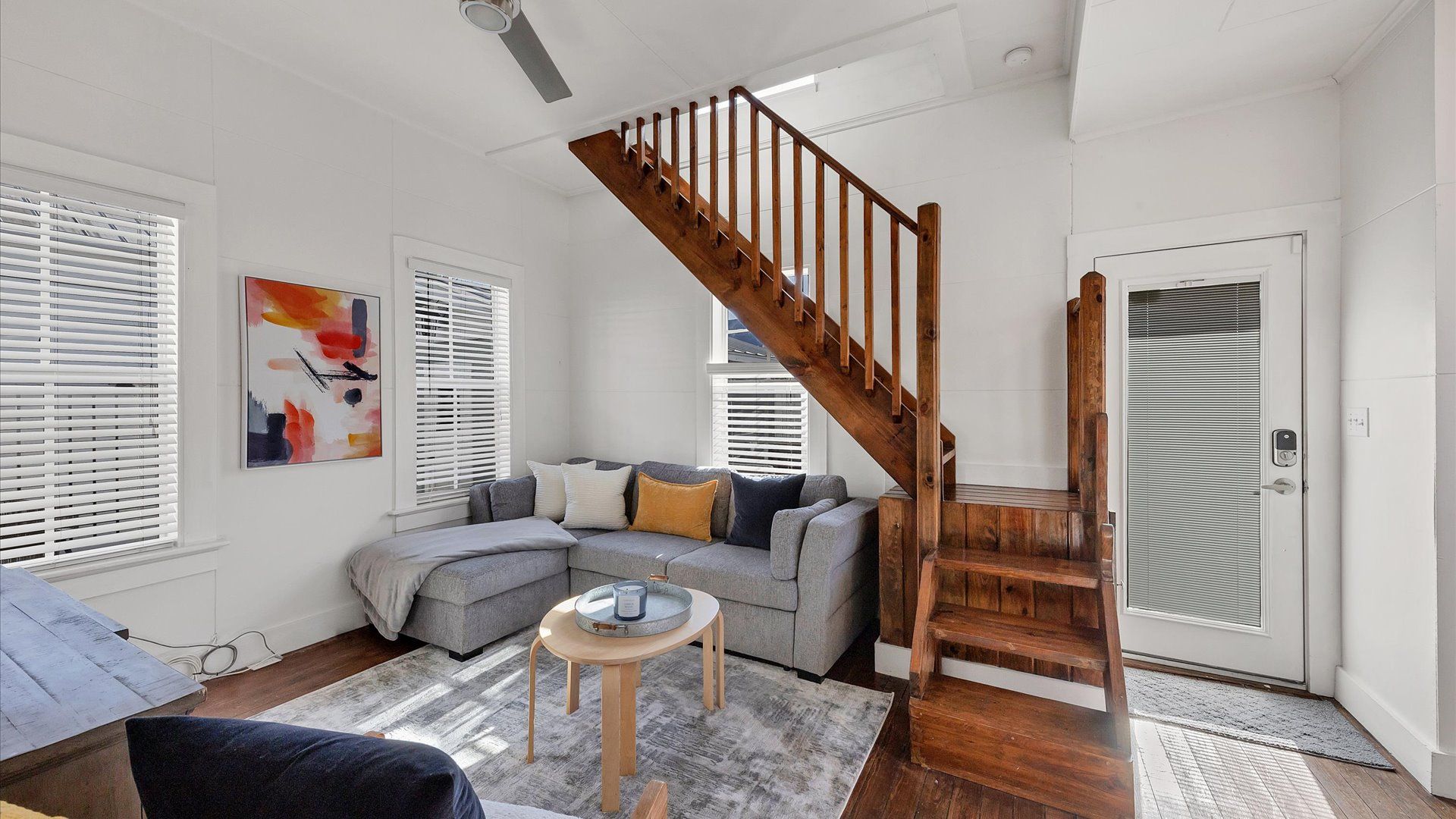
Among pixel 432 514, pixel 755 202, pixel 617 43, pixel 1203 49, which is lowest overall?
pixel 432 514

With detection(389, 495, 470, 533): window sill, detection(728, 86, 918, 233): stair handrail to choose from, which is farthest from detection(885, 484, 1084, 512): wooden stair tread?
detection(389, 495, 470, 533): window sill

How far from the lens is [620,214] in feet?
14.8

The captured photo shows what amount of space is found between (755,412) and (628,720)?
7.39ft

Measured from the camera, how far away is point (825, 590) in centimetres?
275

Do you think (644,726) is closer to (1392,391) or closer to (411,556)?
(411,556)

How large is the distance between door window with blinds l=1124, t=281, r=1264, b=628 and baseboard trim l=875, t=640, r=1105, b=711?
0.74m

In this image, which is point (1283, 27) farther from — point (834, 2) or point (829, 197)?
point (829, 197)

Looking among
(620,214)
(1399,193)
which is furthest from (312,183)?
(1399,193)

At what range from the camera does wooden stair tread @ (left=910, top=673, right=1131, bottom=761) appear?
77.5 inches

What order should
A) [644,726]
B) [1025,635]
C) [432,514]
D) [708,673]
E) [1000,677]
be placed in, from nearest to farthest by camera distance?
[1025,635] < [644,726] < [708,673] < [1000,677] < [432,514]

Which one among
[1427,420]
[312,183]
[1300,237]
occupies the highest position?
[312,183]

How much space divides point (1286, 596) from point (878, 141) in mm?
2998

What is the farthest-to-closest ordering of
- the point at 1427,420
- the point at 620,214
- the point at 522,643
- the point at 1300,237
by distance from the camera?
1. the point at 620,214
2. the point at 522,643
3. the point at 1300,237
4. the point at 1427,420

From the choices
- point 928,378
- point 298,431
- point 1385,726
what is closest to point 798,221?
point 928,378
